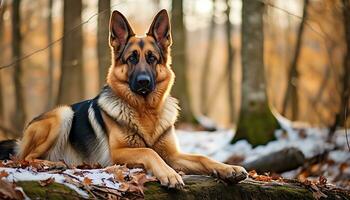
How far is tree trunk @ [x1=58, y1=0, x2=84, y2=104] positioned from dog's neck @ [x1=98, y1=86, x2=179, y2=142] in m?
7.85

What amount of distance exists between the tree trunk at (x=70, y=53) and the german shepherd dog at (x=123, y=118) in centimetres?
754

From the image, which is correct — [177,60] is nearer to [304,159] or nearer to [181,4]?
[181,4]

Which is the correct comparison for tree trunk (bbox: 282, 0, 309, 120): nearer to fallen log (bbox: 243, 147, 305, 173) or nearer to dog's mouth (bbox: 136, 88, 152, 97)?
fallen log (bbox: 243, 147, 305, 173)

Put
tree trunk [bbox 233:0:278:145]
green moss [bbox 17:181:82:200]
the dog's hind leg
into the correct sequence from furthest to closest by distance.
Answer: tree trunk [bbox 233:0:278:145] < the dog's hind leg < green moss [bbox 17:181:82:200]

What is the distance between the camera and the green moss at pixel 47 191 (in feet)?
13.0

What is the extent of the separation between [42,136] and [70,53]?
8.04 m

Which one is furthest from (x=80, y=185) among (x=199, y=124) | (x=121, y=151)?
(x=199, y=124)

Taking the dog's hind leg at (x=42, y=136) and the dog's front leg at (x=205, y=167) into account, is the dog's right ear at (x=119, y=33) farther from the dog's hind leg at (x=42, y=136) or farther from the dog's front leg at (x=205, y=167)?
the dog's front leg at (x=205, y=167)

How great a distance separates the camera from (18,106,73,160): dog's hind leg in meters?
6.40

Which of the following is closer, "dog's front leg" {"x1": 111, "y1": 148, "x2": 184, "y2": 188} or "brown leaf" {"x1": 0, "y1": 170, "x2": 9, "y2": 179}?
"brown leaf" {"x1": 0, "y1": 170, "x2": 9, "y2": 179}

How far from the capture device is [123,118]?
6012 millimetres

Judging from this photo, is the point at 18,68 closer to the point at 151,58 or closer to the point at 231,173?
the point at 151,58

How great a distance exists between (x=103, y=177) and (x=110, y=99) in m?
1.80

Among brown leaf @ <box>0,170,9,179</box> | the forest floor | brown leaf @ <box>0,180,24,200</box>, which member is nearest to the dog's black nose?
the forest floor
